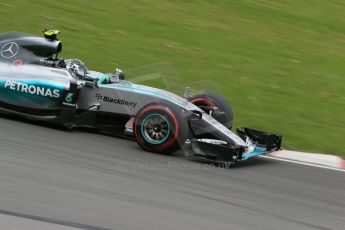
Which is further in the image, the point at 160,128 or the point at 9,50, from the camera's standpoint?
the point at 9,50

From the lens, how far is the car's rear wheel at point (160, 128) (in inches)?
297

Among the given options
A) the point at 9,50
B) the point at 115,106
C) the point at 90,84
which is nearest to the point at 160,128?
the point at 115,106

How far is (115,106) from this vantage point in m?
8.15

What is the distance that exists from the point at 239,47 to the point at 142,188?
323 inches

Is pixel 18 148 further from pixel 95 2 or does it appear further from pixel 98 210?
pixel 95 2

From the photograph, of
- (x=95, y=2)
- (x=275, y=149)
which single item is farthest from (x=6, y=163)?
(x=95, y=2)

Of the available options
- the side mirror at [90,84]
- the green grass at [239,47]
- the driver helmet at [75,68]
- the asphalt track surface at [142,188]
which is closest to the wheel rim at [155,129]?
the asphalt track surface at [142,188]

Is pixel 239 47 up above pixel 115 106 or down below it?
above

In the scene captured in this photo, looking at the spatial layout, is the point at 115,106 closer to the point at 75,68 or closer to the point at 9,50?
the point at 75,68

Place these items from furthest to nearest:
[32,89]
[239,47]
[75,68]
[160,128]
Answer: [239,47] < [75,68] < [32,89] < [160,128]

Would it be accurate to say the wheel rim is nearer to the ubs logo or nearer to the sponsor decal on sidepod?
the sponsor decal on sidepod

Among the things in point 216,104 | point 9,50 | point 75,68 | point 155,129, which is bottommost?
point 155,129

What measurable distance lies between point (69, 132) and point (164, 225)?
3.15 meters

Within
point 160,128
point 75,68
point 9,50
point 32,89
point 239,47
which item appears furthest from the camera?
point 239,47
